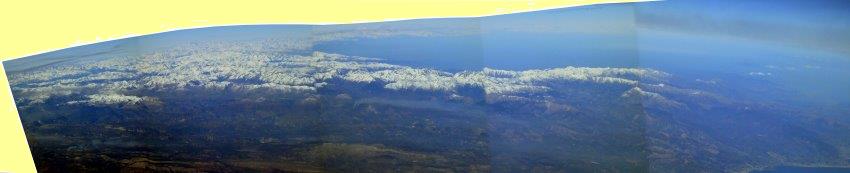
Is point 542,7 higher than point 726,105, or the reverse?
point 542,7

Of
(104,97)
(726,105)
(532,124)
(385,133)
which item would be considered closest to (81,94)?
(104,97)

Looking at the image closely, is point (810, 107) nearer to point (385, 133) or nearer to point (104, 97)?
point (385, 133)

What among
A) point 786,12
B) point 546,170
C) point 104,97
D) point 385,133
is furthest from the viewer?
point 104,97

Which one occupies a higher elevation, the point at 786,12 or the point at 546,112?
the point at 786,12

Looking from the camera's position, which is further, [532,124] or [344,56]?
[344,56]

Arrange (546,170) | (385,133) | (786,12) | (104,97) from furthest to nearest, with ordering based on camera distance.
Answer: (104,97), (385,133), (546,170), (786,12)

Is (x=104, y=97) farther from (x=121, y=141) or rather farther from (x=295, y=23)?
(x=295, y=23)

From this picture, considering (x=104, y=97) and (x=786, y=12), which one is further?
(x=104, y=97)

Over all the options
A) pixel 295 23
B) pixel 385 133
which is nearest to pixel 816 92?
pixel 385 133

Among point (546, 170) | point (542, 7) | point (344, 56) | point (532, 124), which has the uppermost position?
point (542, 7)
